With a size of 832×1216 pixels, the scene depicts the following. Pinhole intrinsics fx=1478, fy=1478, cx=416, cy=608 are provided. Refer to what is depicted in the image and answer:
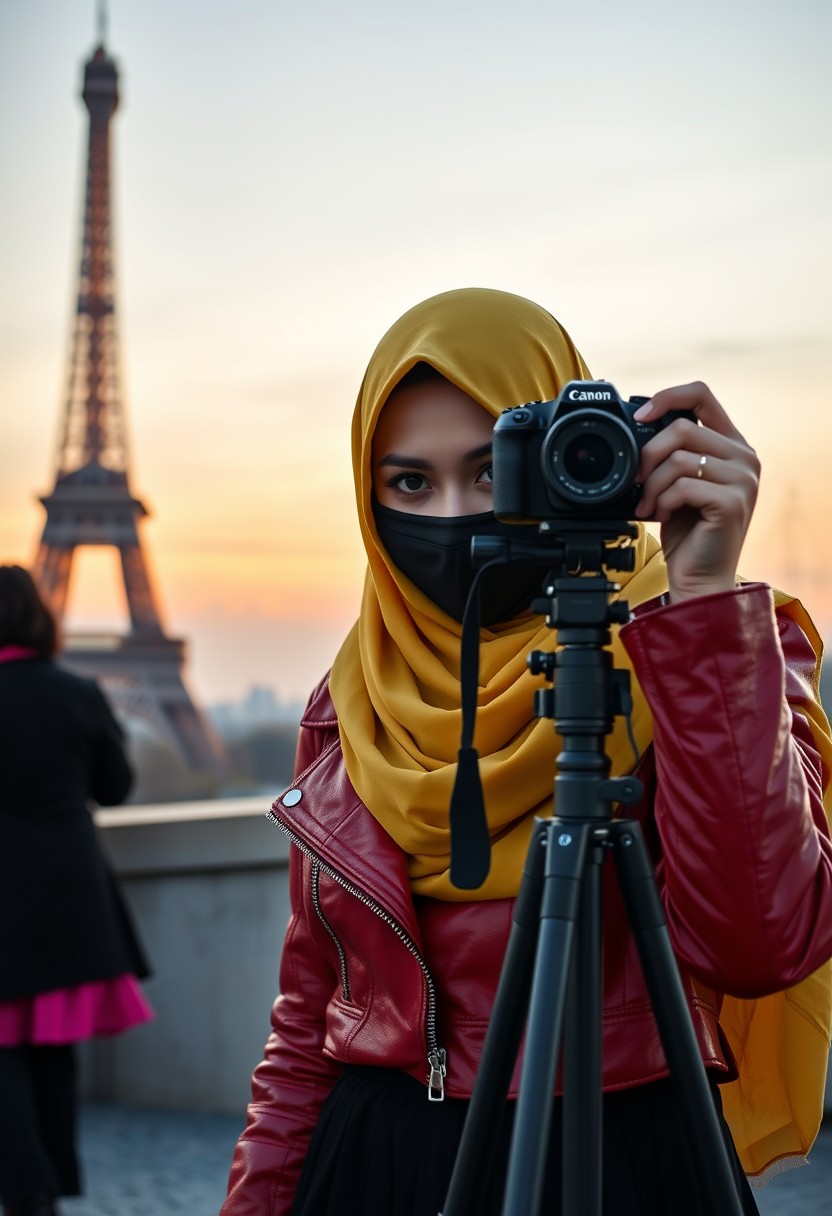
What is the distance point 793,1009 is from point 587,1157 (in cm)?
50

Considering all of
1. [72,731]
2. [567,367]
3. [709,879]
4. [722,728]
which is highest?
[567,367]

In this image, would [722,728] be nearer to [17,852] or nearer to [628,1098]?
[628,1098]

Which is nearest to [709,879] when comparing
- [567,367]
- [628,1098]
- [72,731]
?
[628,1098]

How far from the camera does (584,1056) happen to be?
1288mm

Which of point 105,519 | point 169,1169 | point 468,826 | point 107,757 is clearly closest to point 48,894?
point 107,757

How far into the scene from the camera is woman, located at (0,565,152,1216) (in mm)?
4664

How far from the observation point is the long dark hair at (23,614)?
15.6 feet

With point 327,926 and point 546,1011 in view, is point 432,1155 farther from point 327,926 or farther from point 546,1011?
point 546,1011

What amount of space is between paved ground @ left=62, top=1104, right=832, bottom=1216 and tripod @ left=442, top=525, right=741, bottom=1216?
360 cm

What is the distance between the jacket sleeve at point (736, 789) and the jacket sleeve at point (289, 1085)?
64 centimetres

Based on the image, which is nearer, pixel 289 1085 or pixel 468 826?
pixel 468 826

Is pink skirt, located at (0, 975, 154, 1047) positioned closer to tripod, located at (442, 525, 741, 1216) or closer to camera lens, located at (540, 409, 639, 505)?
tripod, located at (442, 525, 741, 1216)

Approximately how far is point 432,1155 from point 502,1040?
38 cm

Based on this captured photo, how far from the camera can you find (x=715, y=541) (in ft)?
4.47
